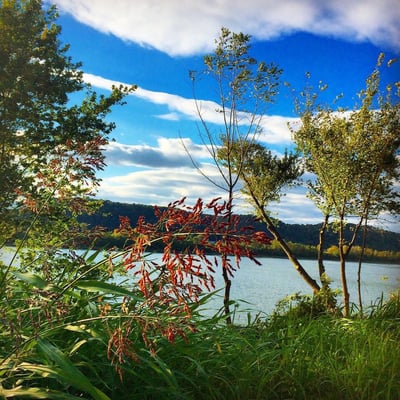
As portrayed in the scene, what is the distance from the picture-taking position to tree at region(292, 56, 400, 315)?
1841 cm

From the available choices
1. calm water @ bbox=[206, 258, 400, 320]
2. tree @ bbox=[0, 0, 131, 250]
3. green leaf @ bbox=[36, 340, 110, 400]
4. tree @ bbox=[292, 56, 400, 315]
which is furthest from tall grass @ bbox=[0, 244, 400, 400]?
tree @ bbox=[292, 56, 400, 315]

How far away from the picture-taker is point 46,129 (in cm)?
1401

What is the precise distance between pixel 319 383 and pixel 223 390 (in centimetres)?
73

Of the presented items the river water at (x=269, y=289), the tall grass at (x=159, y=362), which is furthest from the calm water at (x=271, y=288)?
the tall grass at (x=159, y=362)

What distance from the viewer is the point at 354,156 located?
18891 mm

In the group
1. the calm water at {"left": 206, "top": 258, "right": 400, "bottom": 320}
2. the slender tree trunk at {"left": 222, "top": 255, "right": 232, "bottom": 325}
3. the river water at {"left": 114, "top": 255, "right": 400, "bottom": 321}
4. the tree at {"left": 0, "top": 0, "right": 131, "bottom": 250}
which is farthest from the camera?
the calm water at {"left": 206, "top": 258, "right": 400, "bottom": 320}

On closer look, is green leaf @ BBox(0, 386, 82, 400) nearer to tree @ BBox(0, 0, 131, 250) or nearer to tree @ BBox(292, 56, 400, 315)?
tree @ BBox(0, 0, 131, 250)

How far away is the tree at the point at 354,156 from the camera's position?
60.4 ft

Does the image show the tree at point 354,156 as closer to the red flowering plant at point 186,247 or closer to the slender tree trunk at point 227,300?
the slender tree trunk at point 227,300

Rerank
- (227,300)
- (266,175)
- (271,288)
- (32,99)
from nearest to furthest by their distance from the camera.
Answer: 1. (227,300)
2. (32,99)
3. (266,175)
4. (271,288)

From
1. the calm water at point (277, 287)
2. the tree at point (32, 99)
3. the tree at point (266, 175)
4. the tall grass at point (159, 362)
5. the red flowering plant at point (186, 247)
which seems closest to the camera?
the red flowering plant at point (186, 247)

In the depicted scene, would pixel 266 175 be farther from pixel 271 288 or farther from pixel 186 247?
pixel 186 247

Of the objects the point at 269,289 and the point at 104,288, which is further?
the point at 269,289

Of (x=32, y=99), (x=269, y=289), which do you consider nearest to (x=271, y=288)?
(x=269, y=289)
